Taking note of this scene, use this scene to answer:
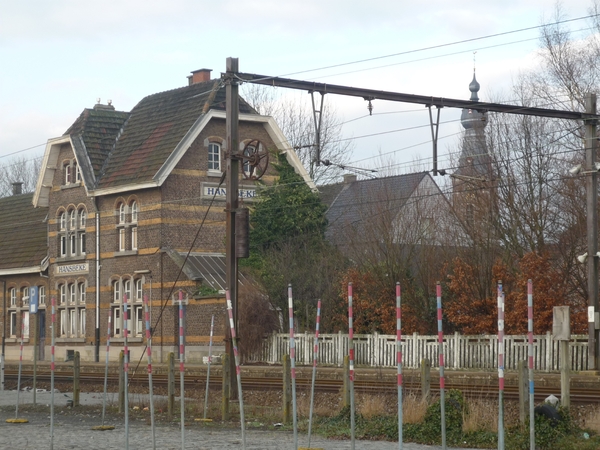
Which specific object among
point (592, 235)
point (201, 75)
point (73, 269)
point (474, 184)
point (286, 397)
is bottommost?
point (286, 397)

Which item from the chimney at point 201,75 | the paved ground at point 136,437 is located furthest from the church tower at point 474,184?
the paved ground at point 136,437

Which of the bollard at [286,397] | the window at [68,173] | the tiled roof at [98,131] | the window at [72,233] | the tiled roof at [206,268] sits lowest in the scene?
the bollard at [286,397]

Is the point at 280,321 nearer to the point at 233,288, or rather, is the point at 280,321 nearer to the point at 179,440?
the point at 233,288

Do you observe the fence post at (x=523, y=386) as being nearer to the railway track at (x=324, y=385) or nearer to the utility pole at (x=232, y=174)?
the railway track at (x=324, y=385)

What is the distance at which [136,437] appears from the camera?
55.5 ft

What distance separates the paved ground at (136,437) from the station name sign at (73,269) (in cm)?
2340

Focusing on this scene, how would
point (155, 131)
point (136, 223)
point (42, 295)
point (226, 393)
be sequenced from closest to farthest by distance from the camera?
point (226, 393)
point (136, 223)
point (155, 131)
point (42, 295)

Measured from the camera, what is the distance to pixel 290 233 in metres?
40.6

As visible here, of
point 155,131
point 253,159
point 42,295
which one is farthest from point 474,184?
point 42,295

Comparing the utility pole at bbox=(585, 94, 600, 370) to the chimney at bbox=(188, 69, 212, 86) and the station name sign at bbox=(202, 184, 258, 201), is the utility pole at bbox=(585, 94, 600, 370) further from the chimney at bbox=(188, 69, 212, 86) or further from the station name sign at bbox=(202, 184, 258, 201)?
the chimney at bbox=(188, 69, 212, 86)

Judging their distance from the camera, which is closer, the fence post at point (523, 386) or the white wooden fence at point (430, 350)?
the fence post at point (523, 386)

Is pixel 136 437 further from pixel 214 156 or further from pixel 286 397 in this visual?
pixel 214 156

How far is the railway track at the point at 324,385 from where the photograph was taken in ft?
68.9

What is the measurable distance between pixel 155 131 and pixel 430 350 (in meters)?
17.9
